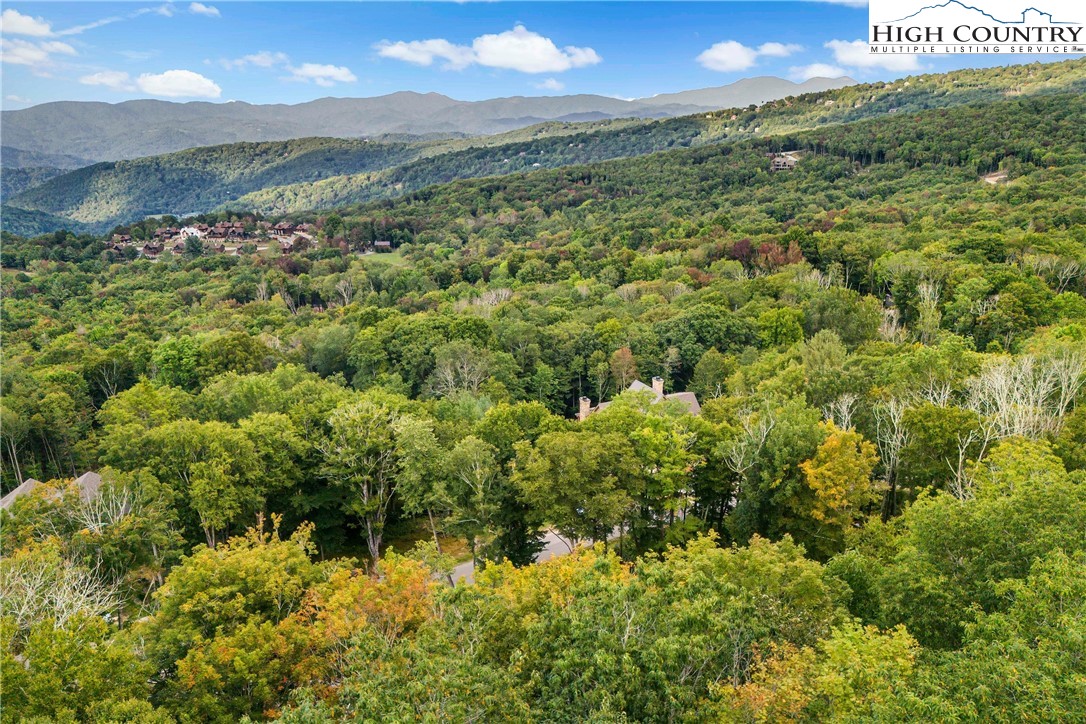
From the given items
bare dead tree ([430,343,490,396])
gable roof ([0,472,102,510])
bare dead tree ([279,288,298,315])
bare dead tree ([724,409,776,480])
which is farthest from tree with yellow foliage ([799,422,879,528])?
bare dead tree ([279,288,298,315])

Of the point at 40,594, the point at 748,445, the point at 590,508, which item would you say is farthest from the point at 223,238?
the point at 748,445

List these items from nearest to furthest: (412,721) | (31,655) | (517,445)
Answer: (412,721) → (31,655) → (517,445)

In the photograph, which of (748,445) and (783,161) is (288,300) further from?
(783,161)

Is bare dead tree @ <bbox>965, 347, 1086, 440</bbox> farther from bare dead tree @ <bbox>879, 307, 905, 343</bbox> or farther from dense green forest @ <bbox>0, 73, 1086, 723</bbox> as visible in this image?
bare dead tree @ <bbox>879, 307, 905, 343</bbox>

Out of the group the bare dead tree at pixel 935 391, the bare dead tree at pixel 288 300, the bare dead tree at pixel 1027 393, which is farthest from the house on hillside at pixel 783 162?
the bare dead tree at pixel 935 391

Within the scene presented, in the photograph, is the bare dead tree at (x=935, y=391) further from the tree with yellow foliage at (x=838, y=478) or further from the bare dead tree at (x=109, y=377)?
the bare dead tree at (x=109, y=377)

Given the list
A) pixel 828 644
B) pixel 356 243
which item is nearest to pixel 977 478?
pixel 828 644

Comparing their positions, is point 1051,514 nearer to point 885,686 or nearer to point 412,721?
point 885,686
